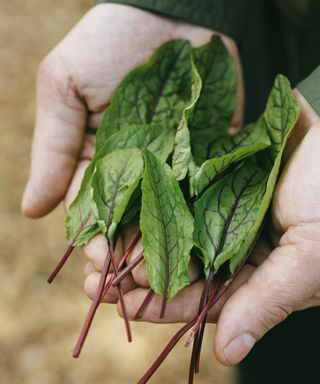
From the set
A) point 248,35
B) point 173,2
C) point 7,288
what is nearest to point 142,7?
point 173,2

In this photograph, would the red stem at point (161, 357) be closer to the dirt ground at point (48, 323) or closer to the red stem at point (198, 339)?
the red stem at point (198, 339)

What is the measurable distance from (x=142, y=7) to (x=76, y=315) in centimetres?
70

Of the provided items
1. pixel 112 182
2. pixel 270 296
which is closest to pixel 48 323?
pixel 112 182

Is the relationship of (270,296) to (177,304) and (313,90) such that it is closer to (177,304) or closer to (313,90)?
(177,304)

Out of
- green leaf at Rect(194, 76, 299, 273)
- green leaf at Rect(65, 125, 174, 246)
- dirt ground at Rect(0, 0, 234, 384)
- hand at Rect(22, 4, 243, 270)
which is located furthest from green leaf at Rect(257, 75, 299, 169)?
dirt ground at Rect(0, 0, 234, 384)

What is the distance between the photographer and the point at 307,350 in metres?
1.05

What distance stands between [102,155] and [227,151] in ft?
0.51

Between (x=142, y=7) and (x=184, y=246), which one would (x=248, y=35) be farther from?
(x=184, y=246)

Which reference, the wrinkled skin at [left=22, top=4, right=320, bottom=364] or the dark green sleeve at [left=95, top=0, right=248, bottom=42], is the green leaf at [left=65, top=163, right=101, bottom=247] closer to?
the wrinkled skin at [left=22, top=4, right=320, bottom=364]

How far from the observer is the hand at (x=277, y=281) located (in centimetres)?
63

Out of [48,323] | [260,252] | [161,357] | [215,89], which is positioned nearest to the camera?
[161,357]

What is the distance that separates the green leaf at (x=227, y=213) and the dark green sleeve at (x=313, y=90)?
10 centimetres

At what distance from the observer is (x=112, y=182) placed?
0.72m

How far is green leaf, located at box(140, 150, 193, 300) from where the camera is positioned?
25.4 inches
